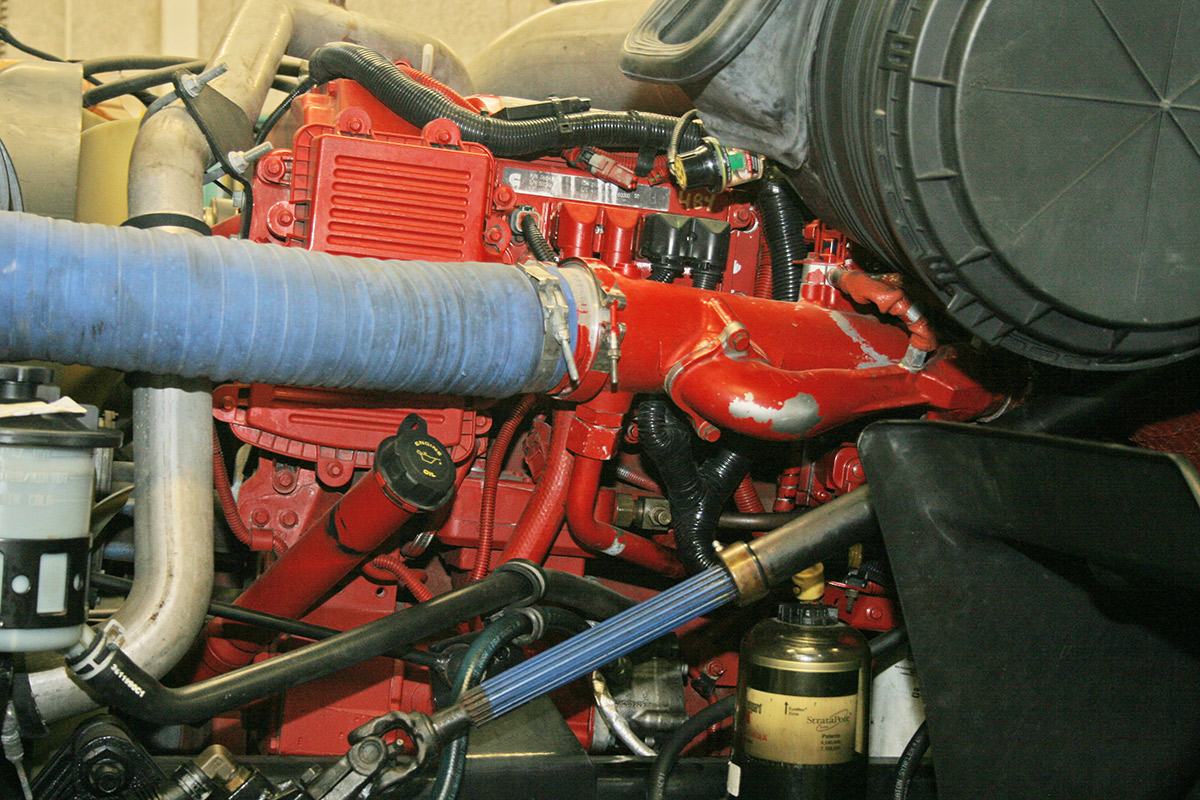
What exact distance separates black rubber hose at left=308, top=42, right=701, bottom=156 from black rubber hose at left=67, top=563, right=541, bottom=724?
85cm

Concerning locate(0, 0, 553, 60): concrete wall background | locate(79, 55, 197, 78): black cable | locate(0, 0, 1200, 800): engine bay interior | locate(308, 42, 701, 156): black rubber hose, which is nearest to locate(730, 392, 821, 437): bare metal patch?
locate(0, 0, 1200, 800): engine bay interior

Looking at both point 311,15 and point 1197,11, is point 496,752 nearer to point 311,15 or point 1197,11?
point 1197,11

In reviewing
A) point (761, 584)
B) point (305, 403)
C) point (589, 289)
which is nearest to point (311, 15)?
point (305, 403)

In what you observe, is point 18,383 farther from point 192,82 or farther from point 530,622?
point 192,82

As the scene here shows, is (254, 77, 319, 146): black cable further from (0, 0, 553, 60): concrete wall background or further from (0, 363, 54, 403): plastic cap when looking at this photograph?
(0, 0, 553, 60): concrete wall background

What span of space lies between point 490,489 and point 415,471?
41 cm

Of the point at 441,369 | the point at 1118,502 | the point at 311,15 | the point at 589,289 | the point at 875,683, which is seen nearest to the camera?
the point at 1118,502

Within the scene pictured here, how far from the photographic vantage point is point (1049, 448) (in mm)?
1229

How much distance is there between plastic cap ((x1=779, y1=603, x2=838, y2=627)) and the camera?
154 cm

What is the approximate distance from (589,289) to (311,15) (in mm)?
1385

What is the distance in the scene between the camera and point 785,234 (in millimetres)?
1910

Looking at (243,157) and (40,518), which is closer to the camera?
(40,518)

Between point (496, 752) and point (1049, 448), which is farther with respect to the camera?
point (496, 752)

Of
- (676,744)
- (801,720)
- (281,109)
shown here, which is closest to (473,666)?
(676,744)
